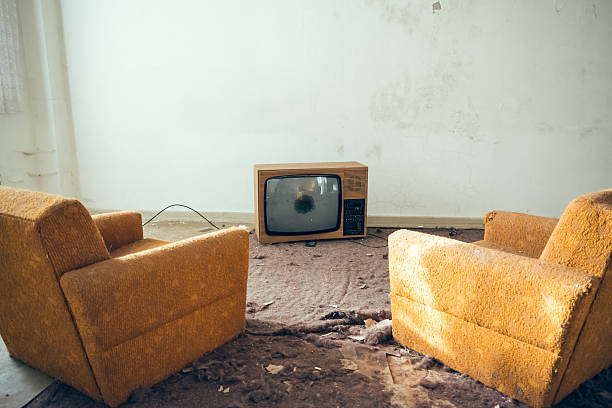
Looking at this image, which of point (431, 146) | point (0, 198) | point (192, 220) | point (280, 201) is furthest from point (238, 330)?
point (431, 146)

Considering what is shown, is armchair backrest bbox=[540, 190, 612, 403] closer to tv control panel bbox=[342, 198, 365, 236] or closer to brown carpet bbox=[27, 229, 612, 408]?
brown carpet bbox=[27, 229, 612, 408]

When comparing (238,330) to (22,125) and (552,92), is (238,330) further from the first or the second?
(552,92)

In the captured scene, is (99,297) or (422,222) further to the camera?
(422,222)

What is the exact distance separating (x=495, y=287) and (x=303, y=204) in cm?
190

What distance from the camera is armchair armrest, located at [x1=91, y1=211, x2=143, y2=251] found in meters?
2.05

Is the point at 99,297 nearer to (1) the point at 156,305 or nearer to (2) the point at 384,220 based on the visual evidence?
(1) the point at 156,305

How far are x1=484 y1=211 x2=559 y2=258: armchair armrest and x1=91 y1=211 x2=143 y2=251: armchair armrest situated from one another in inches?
A: 68.1

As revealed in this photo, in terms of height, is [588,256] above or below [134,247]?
above

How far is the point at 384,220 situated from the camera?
377 cm

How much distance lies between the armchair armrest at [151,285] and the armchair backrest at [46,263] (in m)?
0.05

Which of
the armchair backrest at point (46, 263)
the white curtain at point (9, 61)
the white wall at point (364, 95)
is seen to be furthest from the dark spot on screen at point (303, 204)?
the white curtain at point (9, 61)

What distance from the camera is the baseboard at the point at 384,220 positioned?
12.2 ft

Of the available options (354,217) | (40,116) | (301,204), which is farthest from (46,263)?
(40,116)

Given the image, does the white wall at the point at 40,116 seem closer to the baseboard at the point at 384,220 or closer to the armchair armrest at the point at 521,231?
the baseboard at the point at 384,220
